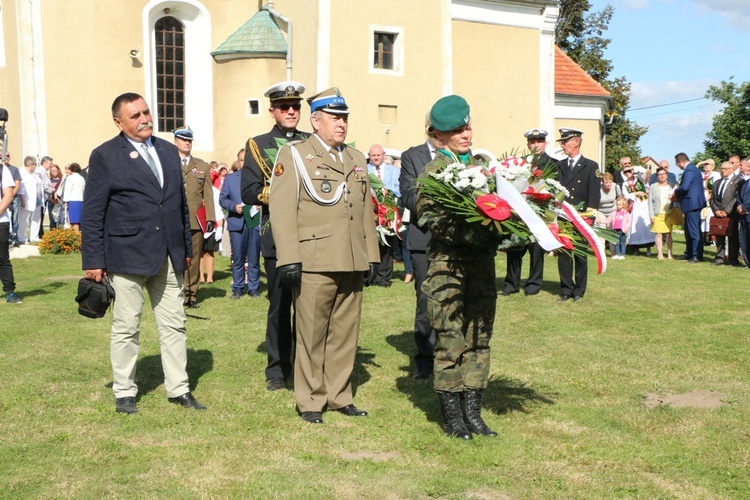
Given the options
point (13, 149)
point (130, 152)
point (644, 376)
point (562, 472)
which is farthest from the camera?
point (13, 149)

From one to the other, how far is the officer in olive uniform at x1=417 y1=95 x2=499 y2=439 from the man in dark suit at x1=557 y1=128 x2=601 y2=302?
609 centimetres

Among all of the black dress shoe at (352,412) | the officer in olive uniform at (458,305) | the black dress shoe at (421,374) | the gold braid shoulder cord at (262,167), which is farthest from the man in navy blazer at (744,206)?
the black dress shoe at (352,412)

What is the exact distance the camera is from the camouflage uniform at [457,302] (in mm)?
5559

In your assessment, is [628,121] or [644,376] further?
[628,121]

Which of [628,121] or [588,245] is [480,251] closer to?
[588,245]

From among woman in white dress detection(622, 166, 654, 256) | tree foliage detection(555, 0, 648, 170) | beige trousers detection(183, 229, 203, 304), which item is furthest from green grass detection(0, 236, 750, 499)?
tree foliage detection(555, 0, 648, 170)

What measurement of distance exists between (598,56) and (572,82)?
14.2 metres

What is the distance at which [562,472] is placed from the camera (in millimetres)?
4910

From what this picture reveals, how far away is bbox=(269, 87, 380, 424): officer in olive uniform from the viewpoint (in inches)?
232

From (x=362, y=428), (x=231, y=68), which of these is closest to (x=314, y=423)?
(x=362, y=428)

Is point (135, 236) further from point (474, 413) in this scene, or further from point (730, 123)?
point (730, 123)

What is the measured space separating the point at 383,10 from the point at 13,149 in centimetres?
1306

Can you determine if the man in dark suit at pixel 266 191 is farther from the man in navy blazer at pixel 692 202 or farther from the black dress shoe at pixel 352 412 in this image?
the man in navy blazer at pixel 692 202

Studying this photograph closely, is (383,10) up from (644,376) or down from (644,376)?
up
